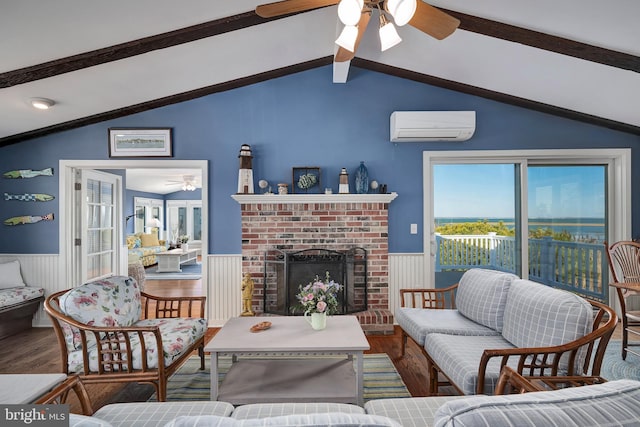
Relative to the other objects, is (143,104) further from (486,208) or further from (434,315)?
(486,208)

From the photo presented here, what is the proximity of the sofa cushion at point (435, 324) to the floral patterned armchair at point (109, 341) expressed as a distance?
1586 millimetres

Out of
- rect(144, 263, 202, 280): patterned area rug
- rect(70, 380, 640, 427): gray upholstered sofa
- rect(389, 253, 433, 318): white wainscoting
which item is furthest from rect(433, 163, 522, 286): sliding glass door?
rect(144, 263, 202, 280): patterned area rug

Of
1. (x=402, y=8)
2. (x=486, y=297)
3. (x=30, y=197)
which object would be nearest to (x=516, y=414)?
(x=402, y=8)

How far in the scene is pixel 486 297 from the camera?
95.4 inches

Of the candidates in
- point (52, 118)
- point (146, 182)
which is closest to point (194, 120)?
point (52, 118)

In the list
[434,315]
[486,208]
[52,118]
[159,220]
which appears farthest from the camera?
[159,220]

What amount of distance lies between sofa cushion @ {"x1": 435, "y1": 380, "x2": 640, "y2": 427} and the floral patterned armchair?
175cm

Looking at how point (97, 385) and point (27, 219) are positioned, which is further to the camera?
point (27, 219)

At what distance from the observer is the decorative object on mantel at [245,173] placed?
3650 mm

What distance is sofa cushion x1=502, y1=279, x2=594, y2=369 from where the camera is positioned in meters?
1.70

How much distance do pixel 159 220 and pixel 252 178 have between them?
8.16m

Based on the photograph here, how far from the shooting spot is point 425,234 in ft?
12.6

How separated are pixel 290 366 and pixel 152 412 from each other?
3.48 ft

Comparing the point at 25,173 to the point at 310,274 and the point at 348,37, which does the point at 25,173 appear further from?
the point at 348,37
